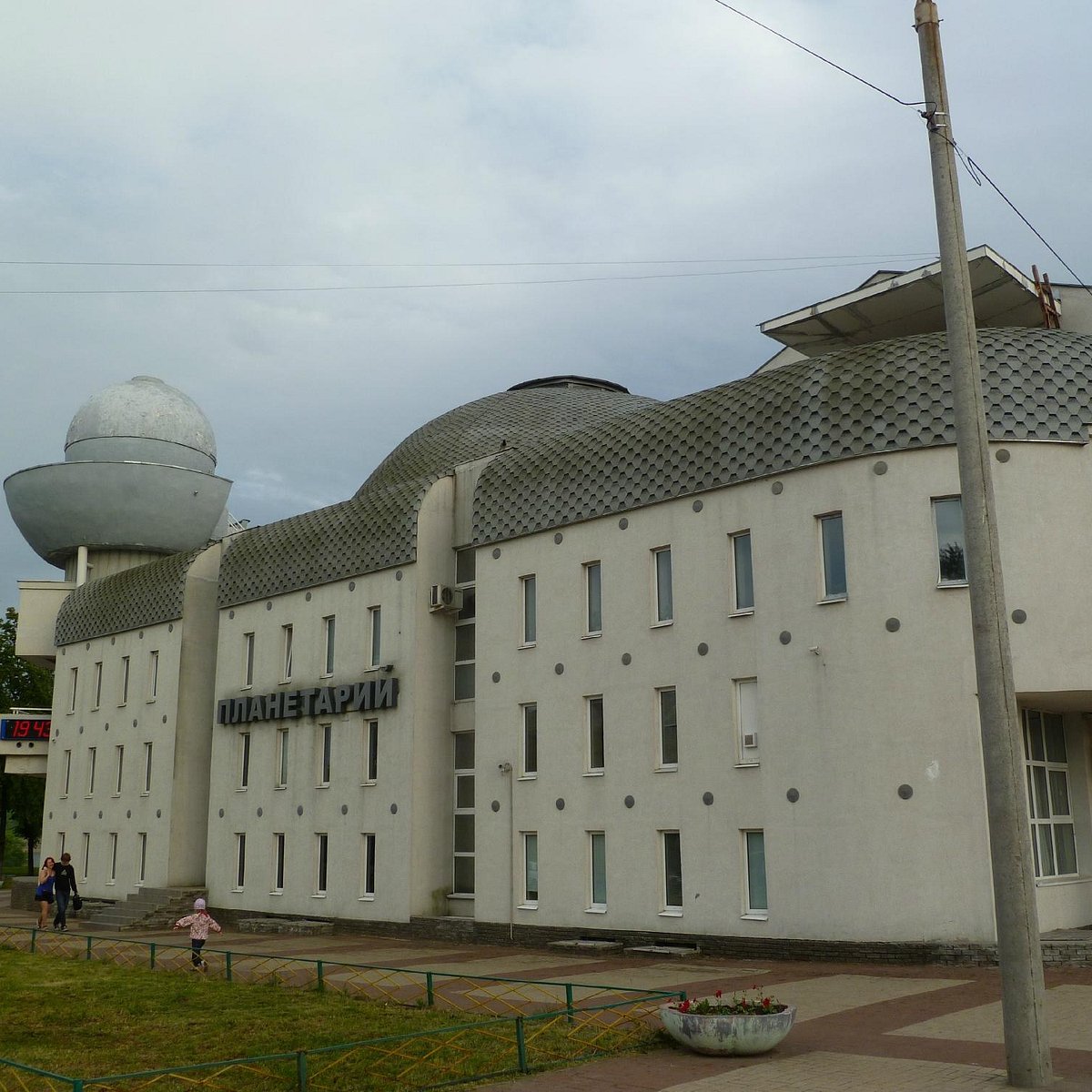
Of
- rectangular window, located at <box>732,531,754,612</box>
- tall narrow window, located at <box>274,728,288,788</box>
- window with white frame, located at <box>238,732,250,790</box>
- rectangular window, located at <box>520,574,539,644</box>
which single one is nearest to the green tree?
window with white frame, located at <box>238,732,250,790</box>

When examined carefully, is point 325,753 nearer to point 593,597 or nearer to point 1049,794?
point 593,597

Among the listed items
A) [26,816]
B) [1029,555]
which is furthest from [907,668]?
[26,816]

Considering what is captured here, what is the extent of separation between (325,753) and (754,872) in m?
14.3

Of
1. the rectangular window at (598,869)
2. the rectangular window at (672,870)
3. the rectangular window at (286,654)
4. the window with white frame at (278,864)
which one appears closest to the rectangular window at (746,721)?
the rectangular window at (672,870)

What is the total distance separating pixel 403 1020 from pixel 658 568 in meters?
12.6

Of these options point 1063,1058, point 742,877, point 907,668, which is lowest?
point 1063,1058

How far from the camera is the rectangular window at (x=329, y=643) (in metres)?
33.8

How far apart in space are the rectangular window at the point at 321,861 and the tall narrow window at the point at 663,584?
1248 cm

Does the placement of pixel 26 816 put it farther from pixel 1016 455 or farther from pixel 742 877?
pixel 1016 455

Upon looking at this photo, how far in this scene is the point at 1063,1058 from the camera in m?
12.5

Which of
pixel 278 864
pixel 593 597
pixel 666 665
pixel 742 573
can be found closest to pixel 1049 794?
pixel 742 573

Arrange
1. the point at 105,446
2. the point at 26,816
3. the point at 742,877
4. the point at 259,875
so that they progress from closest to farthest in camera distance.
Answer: the point at 742,877, the point at 259,875, the point at 105,446, the point at 26,816

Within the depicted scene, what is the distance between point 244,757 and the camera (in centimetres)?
3634

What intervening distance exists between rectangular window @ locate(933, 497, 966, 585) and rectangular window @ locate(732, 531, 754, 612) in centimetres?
382
